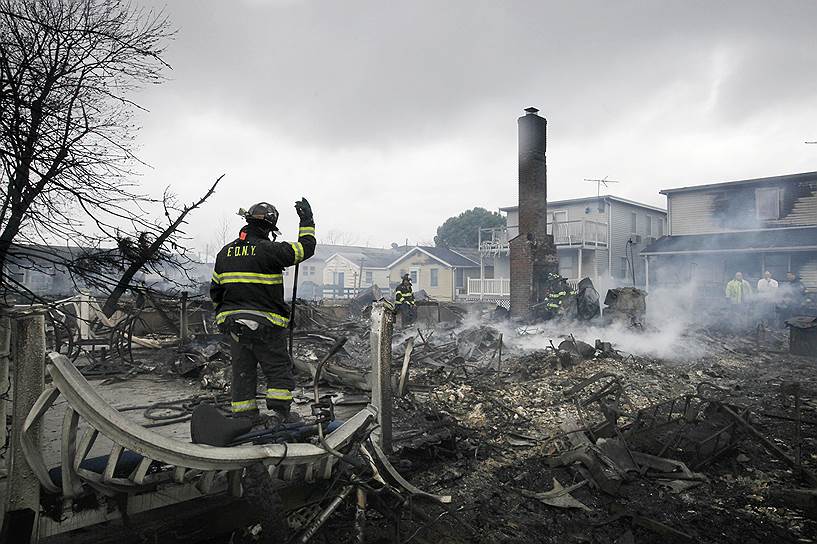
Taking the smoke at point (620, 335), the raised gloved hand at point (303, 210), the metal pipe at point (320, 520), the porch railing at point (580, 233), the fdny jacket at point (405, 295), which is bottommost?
the metal pipe at point (320, 520)

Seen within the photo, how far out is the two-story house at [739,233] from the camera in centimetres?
2078

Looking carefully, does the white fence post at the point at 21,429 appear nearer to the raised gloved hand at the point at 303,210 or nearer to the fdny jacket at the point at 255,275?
the fdny jacket at the point at 255,275

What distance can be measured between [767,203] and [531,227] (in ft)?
47.5

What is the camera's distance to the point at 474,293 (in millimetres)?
28359

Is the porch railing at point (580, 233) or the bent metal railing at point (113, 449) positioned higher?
the porch railing at point (580, 233)

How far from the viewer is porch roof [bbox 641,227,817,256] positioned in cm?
2025

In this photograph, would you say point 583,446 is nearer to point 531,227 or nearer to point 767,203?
point 531,227

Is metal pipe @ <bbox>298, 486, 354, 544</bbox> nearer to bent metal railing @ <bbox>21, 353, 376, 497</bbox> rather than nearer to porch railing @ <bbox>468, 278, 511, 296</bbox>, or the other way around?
bent metal railing @ <bbox>21, 353, 376, 497</bbox>

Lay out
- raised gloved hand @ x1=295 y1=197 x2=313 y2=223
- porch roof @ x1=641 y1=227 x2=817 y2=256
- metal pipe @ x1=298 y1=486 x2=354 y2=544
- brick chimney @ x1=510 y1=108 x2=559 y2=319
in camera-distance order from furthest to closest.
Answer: porch roof @ x1=641 y1=227 x2=817 y2=256 → brick chimney @ x1=510 y1=108 x2=559 y2=319 → raised gloved hand @ x1=295 y1=197 x2=313 y2=223 → metal pipe @ x1=298 y1=486 x2=354 y2=544

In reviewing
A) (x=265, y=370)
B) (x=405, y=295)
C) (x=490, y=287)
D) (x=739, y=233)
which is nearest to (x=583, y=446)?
(x=265, y=370)

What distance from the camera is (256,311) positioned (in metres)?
3.69

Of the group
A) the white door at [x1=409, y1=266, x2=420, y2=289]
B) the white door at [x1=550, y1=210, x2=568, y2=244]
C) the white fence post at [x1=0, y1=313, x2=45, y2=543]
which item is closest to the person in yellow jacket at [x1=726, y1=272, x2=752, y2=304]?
the white door at [x1=550, y1=210, x2=568, y2=244]

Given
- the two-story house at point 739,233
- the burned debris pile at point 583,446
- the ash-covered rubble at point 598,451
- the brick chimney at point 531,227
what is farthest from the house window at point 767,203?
the ash-covered rubble at point 598,451

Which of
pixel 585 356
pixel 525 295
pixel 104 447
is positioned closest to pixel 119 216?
pixel 104 447
